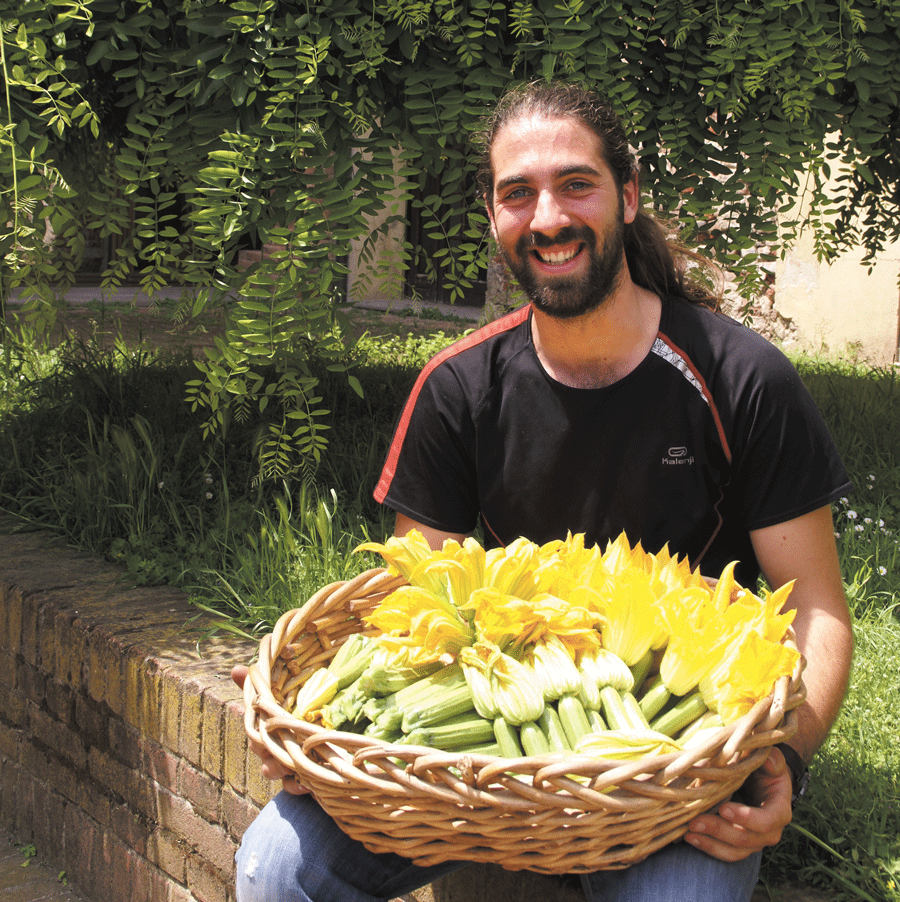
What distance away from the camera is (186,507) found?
3.67 meters

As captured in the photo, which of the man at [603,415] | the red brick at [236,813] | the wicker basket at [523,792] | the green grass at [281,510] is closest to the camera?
the wicker basket at [523,792]

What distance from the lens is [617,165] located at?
2219mm

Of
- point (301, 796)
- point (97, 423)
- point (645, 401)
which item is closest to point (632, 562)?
point (645, 401)

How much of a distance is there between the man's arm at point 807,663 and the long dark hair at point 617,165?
25.8 inches

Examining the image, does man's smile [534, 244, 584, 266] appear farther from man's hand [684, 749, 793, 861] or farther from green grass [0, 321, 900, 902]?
green grass [0, 321, 900, 902]

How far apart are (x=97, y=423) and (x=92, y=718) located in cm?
191

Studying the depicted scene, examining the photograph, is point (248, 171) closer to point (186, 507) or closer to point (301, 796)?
point (186, 507)

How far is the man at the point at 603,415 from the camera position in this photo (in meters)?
1.92

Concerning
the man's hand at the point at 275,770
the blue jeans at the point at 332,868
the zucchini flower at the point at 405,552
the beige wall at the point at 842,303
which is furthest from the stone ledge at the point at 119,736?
the beige wall at the point at 842,303

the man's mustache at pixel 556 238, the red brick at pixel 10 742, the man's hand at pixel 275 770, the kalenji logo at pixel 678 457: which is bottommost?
the red brick at pixel 10 742

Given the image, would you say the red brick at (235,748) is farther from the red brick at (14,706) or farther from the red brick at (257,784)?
the red brick at (14,706)

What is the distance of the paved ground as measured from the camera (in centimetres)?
308

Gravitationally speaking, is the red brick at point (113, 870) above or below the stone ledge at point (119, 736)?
below

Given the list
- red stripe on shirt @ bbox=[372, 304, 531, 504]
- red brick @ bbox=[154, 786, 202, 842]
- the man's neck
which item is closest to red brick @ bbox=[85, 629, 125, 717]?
red brick @ bbox=[154, 786, 202, 842]
